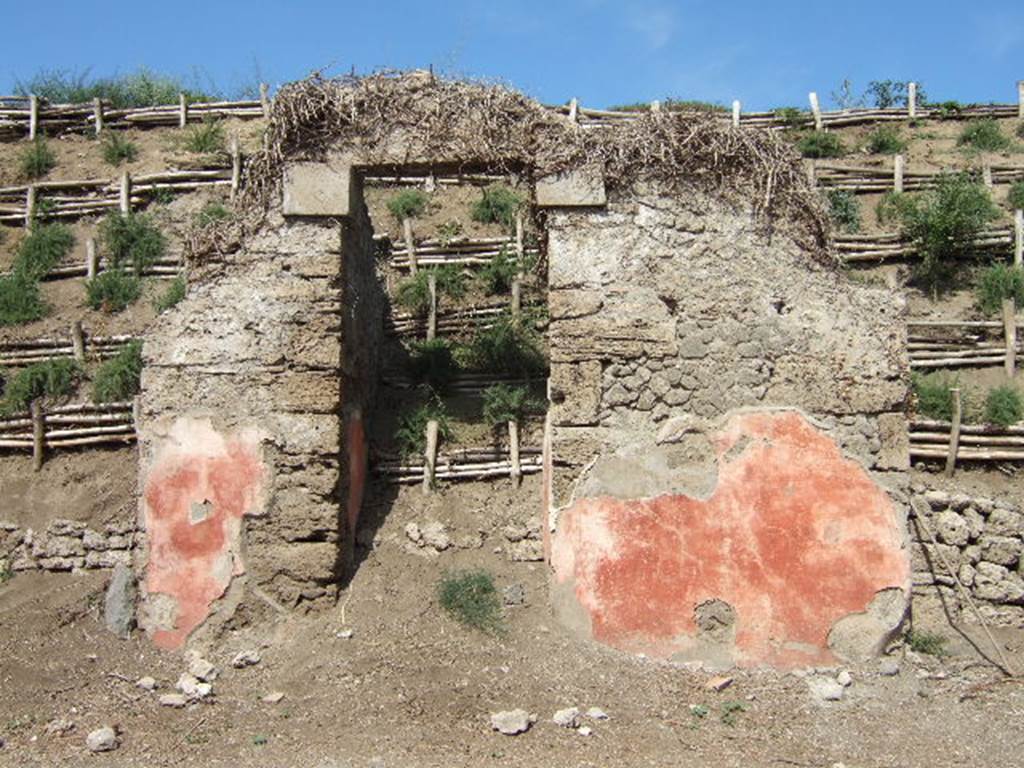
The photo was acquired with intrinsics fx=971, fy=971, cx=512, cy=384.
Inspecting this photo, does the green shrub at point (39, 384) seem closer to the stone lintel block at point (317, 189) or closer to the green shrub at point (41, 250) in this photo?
the green shrub at point (41, 250)

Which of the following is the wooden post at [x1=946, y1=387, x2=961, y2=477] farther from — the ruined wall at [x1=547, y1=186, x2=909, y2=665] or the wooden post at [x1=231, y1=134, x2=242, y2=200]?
the wooden post at [x1=231, y1=134, x2=242, y2=200]

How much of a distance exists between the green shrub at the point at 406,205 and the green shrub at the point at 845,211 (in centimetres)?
487

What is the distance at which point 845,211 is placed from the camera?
1181 cm

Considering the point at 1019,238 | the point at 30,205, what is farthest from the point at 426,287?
the point at 1019,238

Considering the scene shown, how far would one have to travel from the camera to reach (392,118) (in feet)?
20.3

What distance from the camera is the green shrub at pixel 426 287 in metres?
9.27

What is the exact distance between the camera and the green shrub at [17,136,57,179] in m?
13.0

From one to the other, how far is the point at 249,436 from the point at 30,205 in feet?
26.1

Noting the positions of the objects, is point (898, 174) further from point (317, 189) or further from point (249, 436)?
point (249, 436)

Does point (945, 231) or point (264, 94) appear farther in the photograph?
point (264, 94)


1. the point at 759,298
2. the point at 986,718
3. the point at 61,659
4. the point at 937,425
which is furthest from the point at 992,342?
the point at 61,659

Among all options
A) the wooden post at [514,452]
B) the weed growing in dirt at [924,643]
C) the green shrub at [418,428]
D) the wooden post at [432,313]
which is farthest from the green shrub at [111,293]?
the weed growing in dirt at [924,643]

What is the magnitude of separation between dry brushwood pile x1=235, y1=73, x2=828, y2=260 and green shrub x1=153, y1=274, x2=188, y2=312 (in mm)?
3279

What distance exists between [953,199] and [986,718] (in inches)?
291
